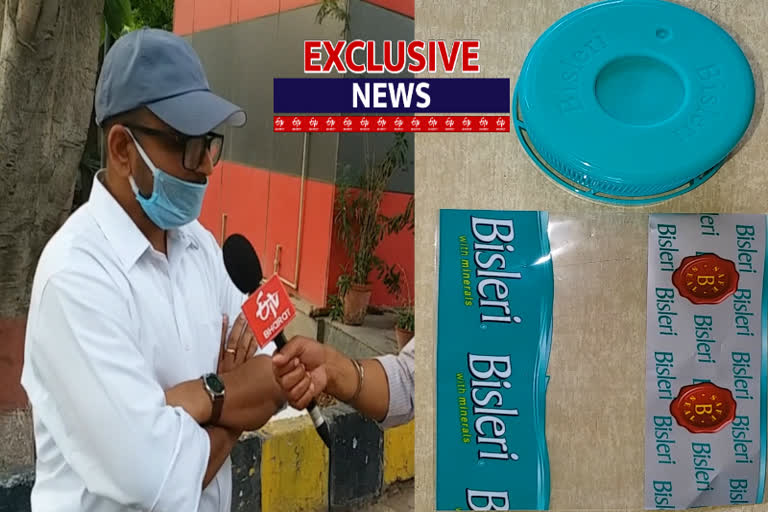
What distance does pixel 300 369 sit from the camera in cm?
53

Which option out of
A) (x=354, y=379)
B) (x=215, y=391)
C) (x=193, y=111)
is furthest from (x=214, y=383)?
(x=193, y=111)

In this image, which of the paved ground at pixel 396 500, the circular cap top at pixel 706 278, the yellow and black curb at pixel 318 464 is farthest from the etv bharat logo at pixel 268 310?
the circular cap top at pixel 706 278

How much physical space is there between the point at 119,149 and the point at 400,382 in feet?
0.98

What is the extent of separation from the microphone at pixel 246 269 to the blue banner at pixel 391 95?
4.6 inches

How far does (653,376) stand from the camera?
54 cm

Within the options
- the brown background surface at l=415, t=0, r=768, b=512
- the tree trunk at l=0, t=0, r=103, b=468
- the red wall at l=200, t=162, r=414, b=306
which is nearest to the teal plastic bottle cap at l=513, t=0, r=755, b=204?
the brown background surface at l=415, t=0, r=768, b=512

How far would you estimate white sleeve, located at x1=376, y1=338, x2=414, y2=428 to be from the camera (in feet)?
1.83

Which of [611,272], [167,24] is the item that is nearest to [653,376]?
[611,272]

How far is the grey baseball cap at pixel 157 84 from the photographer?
1.63 ft

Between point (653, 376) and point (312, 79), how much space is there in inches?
14.7

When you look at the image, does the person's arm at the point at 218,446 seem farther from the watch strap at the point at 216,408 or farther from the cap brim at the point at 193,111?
the cap brim at the point at 193,111

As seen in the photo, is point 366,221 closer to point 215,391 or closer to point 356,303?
point 356,303

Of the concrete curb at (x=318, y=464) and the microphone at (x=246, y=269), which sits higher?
the microphone at (x=246, y=269)

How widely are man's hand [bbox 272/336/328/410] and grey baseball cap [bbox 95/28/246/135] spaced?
0.61 feet
